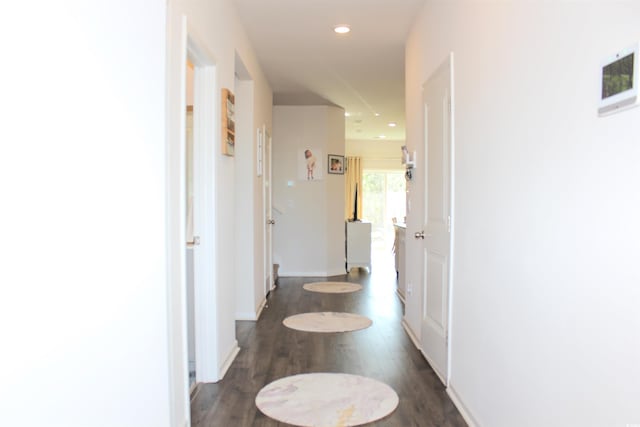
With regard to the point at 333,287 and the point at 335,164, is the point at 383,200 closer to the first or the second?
the point at 335,164

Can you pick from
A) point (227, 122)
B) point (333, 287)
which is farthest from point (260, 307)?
point (227, 122)

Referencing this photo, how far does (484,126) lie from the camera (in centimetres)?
224

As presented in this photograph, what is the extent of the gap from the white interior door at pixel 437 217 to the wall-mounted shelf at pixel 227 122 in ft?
4.68

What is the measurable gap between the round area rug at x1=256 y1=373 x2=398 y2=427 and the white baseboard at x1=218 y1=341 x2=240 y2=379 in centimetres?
36

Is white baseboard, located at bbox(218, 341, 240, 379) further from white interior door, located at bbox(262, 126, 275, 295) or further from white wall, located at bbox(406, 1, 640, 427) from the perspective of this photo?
white interior door, located at bbox(262, 126, 275, 295)

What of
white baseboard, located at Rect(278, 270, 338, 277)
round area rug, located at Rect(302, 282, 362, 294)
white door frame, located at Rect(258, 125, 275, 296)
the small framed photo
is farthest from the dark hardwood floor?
the small framed photo

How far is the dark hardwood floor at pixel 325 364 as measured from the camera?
8.18 feet

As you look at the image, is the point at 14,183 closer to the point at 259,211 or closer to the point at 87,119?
the point at 87,119

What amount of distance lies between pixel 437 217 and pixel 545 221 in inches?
60.9

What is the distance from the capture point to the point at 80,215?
1341mm

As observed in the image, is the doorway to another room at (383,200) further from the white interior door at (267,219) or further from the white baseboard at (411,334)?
the white baseboard at (411,334)

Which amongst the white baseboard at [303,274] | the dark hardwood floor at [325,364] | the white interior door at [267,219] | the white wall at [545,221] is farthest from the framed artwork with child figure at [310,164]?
the white wall at [545,221]

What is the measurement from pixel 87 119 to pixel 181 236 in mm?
973

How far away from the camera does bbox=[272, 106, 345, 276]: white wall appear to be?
7.34m
